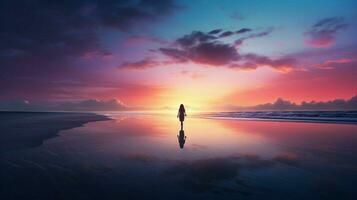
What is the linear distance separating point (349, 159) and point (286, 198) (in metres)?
6.28

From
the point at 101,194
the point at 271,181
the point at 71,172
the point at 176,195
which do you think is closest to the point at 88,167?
the point at 71,172

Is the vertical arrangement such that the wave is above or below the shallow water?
above

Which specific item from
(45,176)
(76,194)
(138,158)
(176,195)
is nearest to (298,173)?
(176,195)

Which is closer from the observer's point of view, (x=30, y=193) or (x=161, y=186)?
(x=30, y=193)

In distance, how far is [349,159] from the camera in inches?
386

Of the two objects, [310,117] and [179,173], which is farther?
[310,117]

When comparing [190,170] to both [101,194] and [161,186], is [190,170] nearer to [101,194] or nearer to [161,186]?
[161,186]

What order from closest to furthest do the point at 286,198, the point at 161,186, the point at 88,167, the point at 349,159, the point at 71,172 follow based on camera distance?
1. the point at 286,198
2. the point at 161,186
3. the point at 71,172
4. the point at 88,167
5. the point at 349,159

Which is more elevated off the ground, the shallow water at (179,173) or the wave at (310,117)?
the wave at (310,117)

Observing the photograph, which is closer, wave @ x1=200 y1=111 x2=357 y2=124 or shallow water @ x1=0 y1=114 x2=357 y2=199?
shallow water @ x1=0 y1=114 x2=357 y2=199

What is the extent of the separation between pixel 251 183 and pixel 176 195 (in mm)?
2466

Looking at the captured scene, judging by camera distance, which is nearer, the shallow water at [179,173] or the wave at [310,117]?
the shallow water at [179,173]

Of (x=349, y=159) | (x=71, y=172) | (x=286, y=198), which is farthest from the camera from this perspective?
(x=349, y=159)

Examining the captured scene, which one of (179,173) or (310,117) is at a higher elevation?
(310,117)
